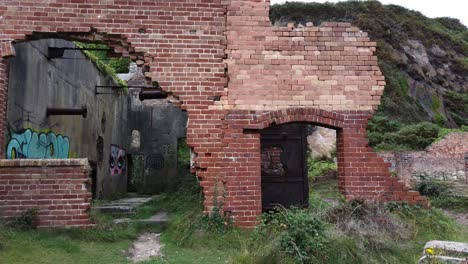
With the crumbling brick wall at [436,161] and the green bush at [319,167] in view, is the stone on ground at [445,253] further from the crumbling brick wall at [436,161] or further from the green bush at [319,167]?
the crumbling brick wall at [436,161]

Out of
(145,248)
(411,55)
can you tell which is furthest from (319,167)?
(411,55)

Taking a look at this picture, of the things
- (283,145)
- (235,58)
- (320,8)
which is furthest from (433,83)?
(235,58)

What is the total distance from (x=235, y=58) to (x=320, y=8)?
93.5 ft

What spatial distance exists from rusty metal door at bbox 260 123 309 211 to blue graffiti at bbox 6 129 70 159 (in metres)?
5.33

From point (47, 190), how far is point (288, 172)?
5143mm

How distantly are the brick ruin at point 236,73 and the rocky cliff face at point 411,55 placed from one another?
22805mm

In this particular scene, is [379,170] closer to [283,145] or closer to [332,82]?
[332,82]

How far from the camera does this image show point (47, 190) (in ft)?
22.7

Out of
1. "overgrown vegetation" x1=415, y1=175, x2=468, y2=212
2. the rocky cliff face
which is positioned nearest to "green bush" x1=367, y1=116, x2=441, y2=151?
"overgrown vegetation" x1=415, y1=175, x2=468, y2=212

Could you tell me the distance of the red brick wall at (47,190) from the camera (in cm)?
686

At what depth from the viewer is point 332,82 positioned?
7844mm

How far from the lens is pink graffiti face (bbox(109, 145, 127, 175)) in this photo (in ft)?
57.2

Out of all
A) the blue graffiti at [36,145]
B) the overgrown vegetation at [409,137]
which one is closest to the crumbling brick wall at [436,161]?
the overgrown vegetation at [409,137]

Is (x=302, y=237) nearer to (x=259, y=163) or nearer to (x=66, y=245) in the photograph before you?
(x=259, y=163)
